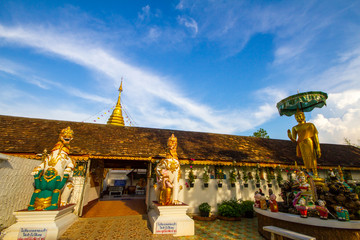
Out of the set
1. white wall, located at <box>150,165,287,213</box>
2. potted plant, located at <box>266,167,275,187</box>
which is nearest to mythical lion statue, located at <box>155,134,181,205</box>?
white wall, located at <box>150,165,287,213</box>

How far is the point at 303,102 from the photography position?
23.3 ft

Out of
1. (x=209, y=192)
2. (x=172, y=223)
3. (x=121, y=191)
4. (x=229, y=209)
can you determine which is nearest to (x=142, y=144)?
(x=209, y=192)

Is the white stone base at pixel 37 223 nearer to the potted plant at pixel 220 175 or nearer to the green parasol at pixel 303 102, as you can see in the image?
the potted plant at pixel 220 175

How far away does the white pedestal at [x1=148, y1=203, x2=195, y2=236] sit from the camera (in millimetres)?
5305

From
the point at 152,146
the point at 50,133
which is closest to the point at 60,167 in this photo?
the point at 152,146

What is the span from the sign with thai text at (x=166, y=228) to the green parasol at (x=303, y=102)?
22.2ft

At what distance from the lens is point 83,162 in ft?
27.0

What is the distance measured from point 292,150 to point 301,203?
919 centimetres

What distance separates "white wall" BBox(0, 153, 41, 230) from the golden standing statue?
35.4 feet

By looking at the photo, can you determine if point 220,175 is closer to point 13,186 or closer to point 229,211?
point 229,211

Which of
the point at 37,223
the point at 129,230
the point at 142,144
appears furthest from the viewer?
the point at 142,144

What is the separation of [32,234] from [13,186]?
197 centimetres

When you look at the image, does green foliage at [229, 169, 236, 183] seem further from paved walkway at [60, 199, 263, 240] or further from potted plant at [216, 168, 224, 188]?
paved walkway at [60, 199, 263, 240]

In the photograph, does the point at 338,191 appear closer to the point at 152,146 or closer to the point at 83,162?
the point at 152,146
